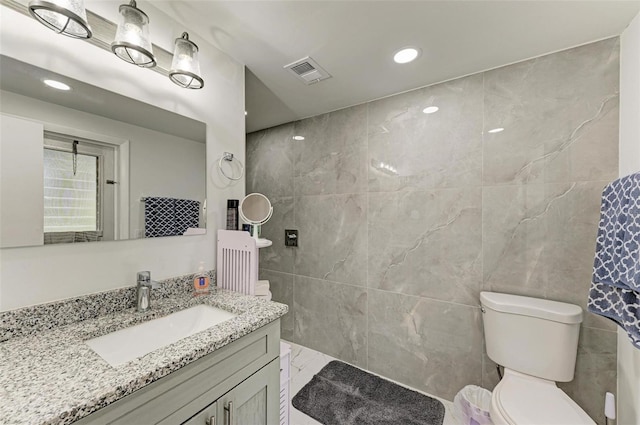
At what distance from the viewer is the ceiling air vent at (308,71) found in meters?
1.57

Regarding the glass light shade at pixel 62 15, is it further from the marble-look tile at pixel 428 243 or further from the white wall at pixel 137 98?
the marble-look tile at pixel 428 243

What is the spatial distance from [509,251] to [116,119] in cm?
220

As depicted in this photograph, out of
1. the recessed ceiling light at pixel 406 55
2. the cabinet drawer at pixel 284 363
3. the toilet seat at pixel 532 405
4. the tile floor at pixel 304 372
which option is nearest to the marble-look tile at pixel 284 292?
the tile floor at pixel 304 372

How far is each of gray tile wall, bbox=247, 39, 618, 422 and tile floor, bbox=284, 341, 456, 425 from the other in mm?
98

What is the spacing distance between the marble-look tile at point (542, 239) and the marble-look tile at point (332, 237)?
887 mm

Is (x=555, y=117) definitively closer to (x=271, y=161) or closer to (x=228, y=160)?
(x=228, y=160)

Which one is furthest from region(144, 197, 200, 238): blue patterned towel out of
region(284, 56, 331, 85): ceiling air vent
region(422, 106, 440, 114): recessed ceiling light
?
region(422, 106, 440, 114): recessed ceiling light

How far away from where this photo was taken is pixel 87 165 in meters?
1.00

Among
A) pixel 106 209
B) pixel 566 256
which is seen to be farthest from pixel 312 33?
pixel 566 256

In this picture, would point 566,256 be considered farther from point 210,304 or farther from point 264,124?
point 264,124

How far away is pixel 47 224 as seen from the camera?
91cm

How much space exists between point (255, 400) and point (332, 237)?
1.39m

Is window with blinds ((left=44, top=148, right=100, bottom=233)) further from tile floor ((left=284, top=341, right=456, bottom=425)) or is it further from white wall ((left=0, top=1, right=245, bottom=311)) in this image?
tile floor ((left=284, top=341, right=456, bottom=425))

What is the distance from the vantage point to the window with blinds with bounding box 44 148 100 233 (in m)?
0.91
